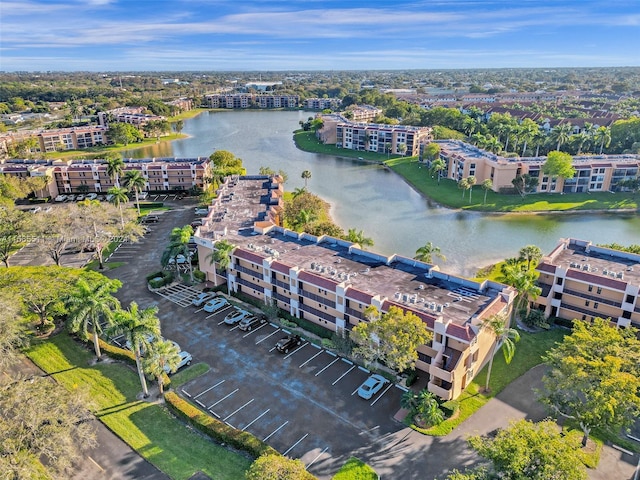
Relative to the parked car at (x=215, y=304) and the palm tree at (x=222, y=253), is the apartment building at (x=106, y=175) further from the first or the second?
the parked car at (x=215, y=304)

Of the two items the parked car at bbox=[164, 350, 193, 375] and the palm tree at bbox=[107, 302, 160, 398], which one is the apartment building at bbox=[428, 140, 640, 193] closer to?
the parked car at bbox=[164, 350, 193, 375]

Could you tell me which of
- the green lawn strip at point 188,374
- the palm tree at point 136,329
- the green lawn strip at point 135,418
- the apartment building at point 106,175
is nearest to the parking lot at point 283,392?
the green lawn strip at point 188,374

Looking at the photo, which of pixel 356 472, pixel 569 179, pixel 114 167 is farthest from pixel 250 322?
pixel 569 179

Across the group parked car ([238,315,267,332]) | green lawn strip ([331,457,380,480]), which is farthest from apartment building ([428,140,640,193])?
green lawn strip ([331,457,380,480])

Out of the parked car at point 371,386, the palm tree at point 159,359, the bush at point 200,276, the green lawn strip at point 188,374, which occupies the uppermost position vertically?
the palm tree at point 159,359

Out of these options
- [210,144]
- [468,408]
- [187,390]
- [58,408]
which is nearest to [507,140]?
[210,144]

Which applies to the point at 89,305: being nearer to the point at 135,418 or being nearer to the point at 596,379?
the point at 135,418

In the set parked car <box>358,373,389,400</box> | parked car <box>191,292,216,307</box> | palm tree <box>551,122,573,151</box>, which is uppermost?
palm tree <box>551,122,573,151</box>
